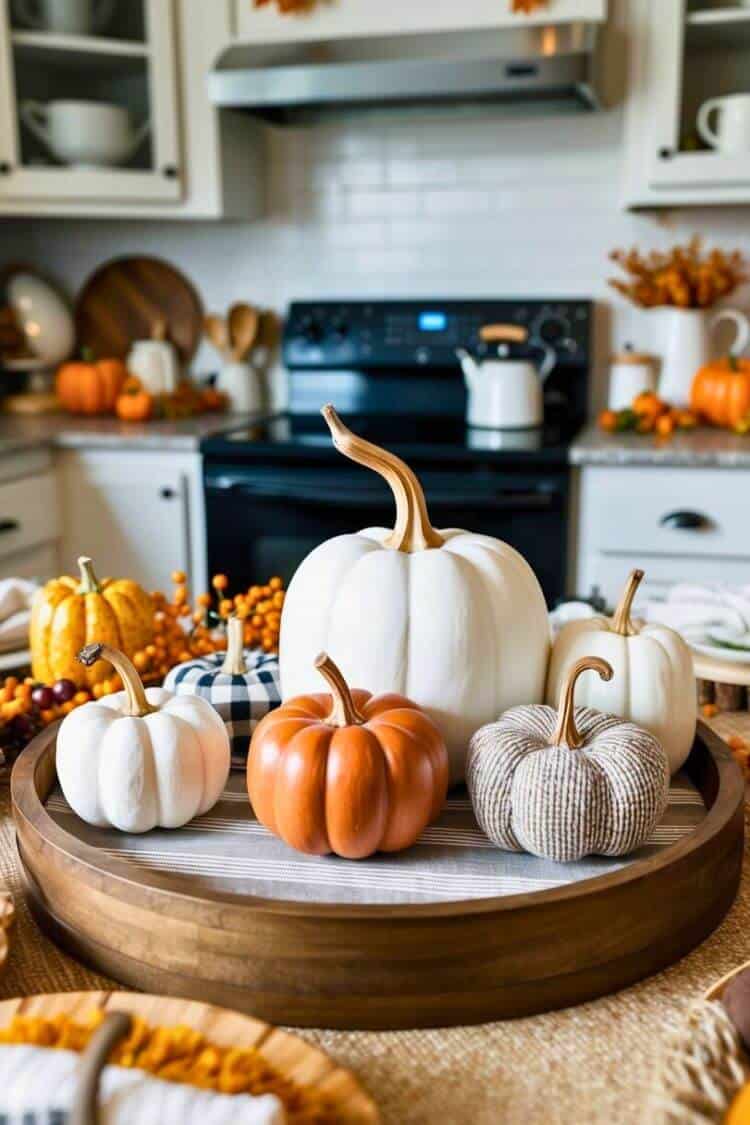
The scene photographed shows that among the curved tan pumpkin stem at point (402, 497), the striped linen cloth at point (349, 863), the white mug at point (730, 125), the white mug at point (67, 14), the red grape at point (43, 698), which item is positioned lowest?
the striped linen cloth at point (349, 863)

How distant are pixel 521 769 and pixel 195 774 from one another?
23cm

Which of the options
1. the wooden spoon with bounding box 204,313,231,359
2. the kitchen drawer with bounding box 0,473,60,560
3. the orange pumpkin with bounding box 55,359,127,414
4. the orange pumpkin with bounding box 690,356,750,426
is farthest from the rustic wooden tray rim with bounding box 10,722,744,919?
the wooden spoon with bounding box 204,313,231,359

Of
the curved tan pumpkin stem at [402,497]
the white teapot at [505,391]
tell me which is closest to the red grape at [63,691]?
the curved tan pumpkin stem at [402,497]

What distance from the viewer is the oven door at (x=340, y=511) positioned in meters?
2.46

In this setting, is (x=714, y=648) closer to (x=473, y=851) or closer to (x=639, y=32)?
(x=473, y=851)

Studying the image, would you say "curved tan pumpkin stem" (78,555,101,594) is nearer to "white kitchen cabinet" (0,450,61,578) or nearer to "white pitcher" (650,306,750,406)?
"white kitchen cabinet" (0,450,61,578)

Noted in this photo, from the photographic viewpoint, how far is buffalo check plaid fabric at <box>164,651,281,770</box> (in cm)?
93

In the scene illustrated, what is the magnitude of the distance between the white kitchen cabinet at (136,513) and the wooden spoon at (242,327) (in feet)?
2.13

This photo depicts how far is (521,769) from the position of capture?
2.42ft

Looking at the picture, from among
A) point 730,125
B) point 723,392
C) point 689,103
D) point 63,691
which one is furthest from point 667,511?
point 63,691

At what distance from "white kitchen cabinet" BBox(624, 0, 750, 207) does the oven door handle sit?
2.71 ft

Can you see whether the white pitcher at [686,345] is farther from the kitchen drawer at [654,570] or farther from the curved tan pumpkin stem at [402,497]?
the curved tan pumpkin stem at [402,497]

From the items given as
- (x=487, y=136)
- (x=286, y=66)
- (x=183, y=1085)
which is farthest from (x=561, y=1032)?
(x=487, y=136)

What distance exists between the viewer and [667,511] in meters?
2.48
